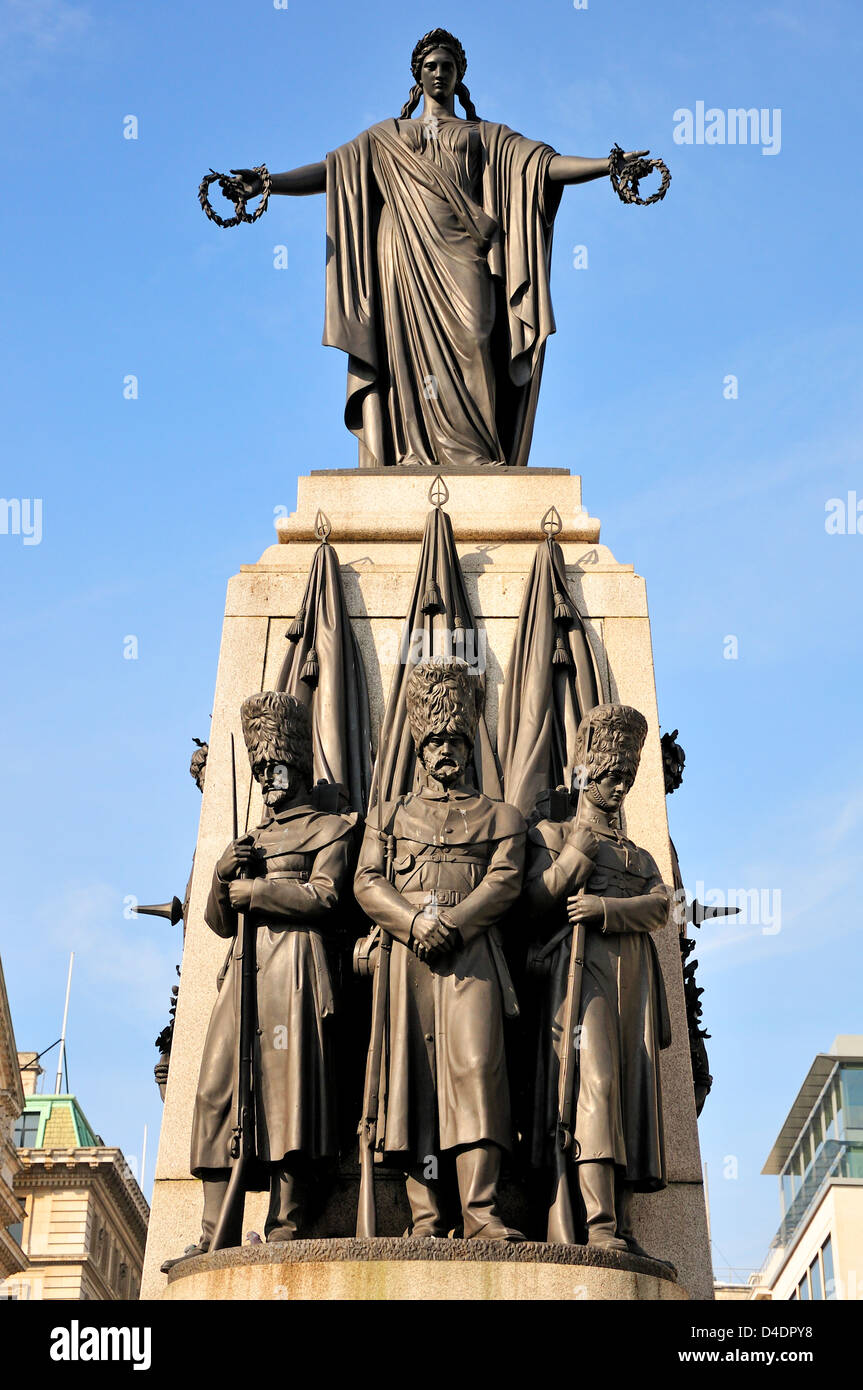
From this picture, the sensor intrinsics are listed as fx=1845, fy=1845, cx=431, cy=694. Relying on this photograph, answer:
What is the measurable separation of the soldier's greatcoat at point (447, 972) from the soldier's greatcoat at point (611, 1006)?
0.29 metres

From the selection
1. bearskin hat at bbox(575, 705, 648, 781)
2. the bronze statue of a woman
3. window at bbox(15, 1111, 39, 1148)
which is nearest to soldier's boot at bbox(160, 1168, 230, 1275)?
bearskin hat at bbox(575, 705, 648, 781)

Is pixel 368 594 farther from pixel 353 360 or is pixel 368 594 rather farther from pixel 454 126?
pixel 454 126

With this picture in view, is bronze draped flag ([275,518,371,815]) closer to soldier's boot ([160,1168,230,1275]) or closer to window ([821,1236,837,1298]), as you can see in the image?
soldier's boot ([160,1168,230,1275])

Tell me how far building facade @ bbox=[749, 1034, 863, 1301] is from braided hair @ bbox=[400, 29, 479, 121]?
37118 mm

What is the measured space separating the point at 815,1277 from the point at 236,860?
48792 mm

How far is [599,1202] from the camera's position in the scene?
9102 mm

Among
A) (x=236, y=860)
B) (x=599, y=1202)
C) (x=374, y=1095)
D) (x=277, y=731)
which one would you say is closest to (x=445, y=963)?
(x=374, y=1095)

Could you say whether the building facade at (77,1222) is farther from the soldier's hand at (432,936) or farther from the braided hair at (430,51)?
the soldier's hand at (432,936)

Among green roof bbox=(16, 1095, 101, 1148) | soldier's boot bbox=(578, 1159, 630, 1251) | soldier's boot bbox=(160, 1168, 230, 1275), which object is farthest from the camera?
green roof bbox=(16, 1095, 101, 1148)

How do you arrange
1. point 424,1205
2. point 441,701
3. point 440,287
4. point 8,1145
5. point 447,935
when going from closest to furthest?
point 424,1205 → point 447,935 → point 441,701 → point 440,287 → point 8,1145

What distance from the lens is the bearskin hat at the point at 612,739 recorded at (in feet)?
33.4

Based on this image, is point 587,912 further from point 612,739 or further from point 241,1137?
point 241,1137

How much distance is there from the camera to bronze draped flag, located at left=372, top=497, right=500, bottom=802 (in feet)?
36.6

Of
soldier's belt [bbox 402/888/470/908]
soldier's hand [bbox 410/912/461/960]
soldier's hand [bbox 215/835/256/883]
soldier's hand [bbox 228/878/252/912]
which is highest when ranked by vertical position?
soldier's hand [bbox 215/835/256/883]
